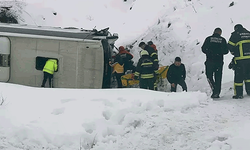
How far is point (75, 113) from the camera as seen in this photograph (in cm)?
507

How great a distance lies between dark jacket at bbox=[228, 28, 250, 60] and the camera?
24.9 feet

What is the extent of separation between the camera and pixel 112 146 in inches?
174

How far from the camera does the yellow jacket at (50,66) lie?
8.93 meters

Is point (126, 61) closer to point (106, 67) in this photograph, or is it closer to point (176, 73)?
point (106, 67)

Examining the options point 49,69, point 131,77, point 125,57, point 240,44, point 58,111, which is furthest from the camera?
point 131,77

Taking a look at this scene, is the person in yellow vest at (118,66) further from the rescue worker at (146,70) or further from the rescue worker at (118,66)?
the rescue worker at (146,70)

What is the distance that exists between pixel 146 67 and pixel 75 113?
14.3 feet

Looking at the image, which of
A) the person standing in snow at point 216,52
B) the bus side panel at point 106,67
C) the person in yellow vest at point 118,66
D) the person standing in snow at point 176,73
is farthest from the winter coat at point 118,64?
the person standing in snow at point 216,52

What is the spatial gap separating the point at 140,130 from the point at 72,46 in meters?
4.83

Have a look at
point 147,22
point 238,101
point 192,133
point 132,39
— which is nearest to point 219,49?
point 238,101

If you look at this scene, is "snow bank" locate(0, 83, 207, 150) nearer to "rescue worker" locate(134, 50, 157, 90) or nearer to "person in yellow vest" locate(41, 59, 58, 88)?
"rescue worker" locate(134, 50, 157, 90)

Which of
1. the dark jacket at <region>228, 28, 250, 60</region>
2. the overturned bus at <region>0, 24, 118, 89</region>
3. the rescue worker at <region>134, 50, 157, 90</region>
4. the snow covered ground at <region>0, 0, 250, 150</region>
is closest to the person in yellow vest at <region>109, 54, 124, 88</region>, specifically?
the overturned bus at <region>0, 24, 118, 89</region>

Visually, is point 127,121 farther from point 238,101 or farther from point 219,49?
point 219,49

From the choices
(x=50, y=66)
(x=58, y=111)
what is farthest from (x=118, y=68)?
(x=58, y=111)
